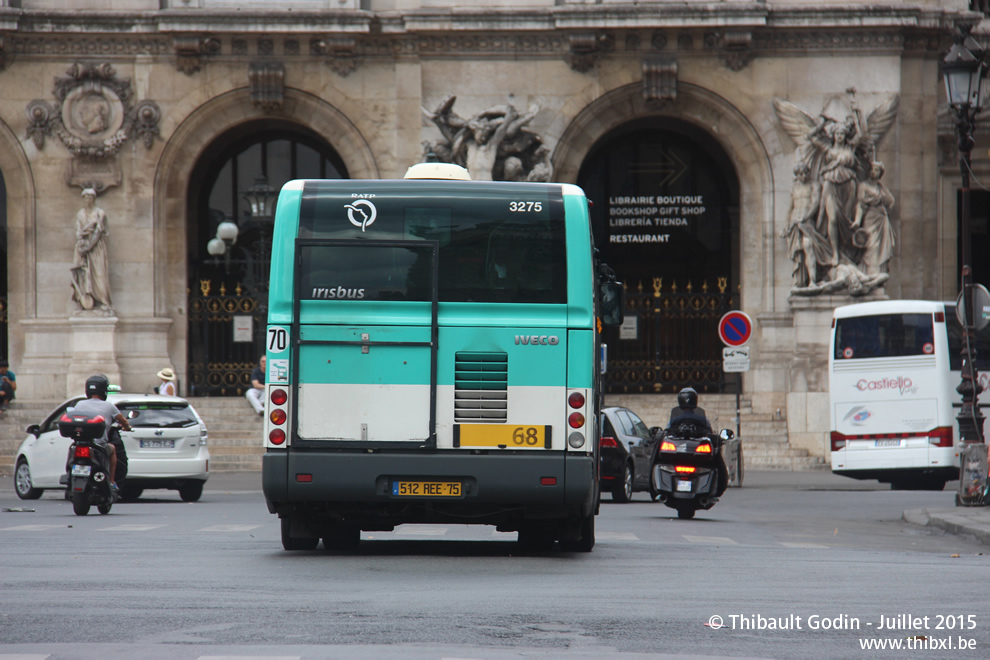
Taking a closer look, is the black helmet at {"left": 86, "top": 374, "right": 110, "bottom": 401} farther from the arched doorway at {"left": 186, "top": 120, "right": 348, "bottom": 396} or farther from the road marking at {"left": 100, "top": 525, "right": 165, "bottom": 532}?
the arched doorway at {"left": 186, "top": 120, "right": 348, "bottom": 396}

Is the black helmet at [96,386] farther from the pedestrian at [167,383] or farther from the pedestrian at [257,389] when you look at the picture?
the pedestrian at [257,389]

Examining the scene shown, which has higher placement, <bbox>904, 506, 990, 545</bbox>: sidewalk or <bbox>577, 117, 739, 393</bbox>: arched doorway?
<bbox>577, 117, 739, 393</bbox>: arched doorway

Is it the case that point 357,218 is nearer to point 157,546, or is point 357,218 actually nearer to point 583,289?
point 583,289

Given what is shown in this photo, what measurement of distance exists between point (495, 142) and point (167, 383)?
8.34 metres

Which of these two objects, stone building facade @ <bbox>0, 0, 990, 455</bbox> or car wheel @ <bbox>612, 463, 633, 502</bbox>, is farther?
stone building facade @ <bbox>0, 0, 990, 455</bbox>

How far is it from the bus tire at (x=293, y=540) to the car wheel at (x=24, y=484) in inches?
399

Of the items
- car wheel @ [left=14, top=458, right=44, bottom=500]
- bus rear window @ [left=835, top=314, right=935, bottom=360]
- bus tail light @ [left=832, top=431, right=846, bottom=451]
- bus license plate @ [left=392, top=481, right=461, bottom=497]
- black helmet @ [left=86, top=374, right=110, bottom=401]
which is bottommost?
car wheel @ [left=14, top=458, right=44, bottom=500]

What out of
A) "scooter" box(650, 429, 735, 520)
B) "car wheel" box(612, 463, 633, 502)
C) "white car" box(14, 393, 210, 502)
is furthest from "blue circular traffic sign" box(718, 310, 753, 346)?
"white car" box(14, 393, 210, 502)

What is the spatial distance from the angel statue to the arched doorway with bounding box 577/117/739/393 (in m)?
2.72

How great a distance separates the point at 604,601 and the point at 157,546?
5.21 m

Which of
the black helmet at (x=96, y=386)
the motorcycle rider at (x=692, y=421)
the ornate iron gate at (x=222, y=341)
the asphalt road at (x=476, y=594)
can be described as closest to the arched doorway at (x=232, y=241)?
the ornate iron gate at (x=222, y=341)

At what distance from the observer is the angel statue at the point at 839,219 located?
3030cm

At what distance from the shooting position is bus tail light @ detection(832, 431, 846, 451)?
25.6 meters

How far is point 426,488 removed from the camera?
1103 centimetres
